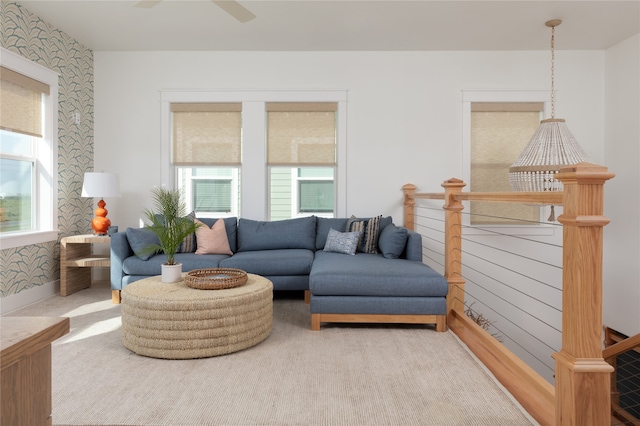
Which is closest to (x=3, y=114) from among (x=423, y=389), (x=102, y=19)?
(x=102, y=19)

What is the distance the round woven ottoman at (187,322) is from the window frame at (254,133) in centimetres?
242

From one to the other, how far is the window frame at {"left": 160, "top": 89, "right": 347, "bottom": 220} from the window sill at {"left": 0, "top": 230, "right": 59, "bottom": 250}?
1.31 meters

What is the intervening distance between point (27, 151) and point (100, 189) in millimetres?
737

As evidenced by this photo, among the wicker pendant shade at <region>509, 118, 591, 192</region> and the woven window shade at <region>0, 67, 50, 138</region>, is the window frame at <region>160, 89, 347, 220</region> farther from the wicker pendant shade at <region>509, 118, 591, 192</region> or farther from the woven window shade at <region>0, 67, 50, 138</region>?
the wicker pendant shade at <region>509, 118, 591, 192</region>

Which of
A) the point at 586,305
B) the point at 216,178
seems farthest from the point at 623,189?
the point at 216,178

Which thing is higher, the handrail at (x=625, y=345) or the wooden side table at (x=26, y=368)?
the wooden side table at (x=26, y=368)

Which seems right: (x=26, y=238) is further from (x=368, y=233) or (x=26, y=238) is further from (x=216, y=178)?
(x=368, y=233)

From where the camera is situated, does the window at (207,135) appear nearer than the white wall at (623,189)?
No

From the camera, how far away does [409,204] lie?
16.4ft

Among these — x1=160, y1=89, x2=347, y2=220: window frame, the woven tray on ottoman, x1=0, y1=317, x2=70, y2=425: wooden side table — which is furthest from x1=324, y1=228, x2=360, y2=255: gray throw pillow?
x1=0, y1=317, x2=70, y2=425: wooden side table

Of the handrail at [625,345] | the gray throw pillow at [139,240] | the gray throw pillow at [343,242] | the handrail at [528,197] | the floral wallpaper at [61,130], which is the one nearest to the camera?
the handrail at [528,197]

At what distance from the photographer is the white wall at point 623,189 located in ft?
14.9

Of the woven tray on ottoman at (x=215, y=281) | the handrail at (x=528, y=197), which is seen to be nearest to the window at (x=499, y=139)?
the handrail at (x=528, y=197)

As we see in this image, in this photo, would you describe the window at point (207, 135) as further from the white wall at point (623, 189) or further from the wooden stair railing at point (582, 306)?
the white wall at point (623, 189)
